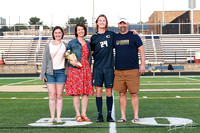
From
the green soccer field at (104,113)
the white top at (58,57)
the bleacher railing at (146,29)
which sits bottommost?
the green soccer field at (104,113)

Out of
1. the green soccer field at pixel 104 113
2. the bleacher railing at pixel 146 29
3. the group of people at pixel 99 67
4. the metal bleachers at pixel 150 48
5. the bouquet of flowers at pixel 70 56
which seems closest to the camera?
the green soccer field at pixel 104 113

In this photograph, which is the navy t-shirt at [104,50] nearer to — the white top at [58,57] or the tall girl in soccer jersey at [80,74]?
the tall girl in soccer jersey at [80,74]

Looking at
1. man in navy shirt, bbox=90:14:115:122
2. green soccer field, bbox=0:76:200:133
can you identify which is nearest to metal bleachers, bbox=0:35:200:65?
green soccer field, bbox=0:76:200:133

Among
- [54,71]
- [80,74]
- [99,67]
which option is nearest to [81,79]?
[80,74]

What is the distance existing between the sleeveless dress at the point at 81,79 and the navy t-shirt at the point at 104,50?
19 cm

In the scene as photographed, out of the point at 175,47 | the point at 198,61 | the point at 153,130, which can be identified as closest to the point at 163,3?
the point at 175,47

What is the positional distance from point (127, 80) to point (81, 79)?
0.77m

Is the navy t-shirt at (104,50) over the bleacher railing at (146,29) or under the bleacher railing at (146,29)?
under

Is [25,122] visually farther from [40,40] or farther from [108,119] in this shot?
[40,40]

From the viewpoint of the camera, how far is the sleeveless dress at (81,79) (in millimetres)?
6242

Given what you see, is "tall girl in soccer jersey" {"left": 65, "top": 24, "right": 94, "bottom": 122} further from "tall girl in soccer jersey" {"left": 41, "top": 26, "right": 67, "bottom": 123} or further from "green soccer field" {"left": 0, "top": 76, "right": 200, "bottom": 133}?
"green soccer field" {"left": 0, "top": 76, "right": 200, "bottom": 133}

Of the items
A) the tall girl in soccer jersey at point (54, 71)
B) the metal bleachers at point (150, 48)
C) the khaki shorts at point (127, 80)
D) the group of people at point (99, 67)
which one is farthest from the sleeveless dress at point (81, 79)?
the metal bleachers at point (150, 48)

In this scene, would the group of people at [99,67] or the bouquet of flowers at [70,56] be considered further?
the group of people at [99,67]

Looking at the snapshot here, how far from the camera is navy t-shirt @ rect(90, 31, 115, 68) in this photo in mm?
6219
